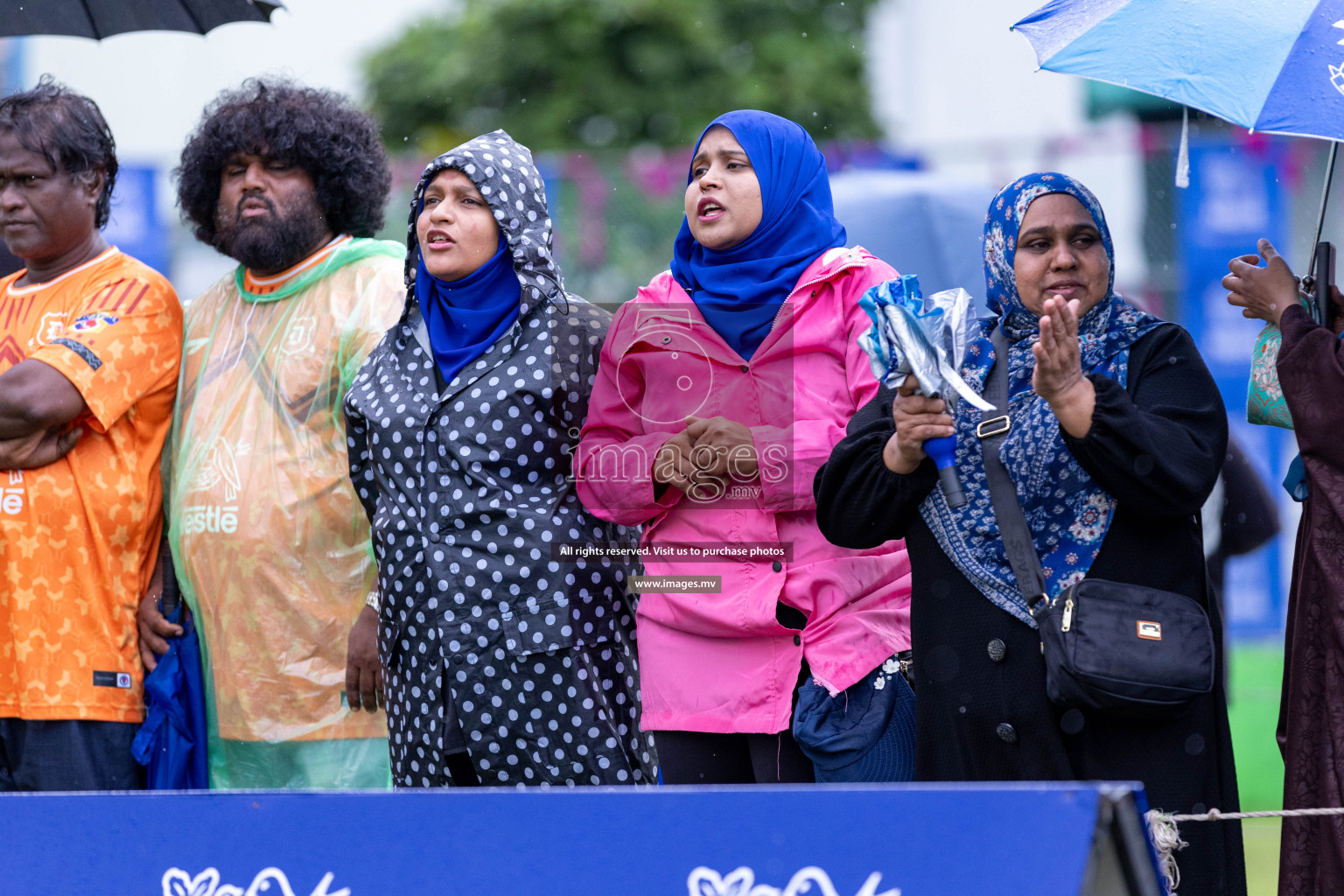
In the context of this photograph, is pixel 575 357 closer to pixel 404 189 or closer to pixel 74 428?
pixel 74 428

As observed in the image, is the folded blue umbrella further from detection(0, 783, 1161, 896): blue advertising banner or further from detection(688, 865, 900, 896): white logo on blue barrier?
detection(688, 865, 900, 896): white logo on blue barrier

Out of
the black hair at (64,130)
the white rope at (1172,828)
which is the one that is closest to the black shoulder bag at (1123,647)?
the white rope at (1172,828)

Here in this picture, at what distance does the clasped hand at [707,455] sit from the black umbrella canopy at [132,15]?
1991 mm

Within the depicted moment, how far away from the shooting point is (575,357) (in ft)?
10.7

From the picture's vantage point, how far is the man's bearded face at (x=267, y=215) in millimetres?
3709

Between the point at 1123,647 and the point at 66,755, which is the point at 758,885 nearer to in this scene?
the point at 1123,647

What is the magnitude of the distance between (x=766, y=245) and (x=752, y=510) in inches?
22.4

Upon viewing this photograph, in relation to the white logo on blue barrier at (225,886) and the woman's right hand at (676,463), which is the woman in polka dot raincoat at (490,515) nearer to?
the woman's right hand at (676,463)

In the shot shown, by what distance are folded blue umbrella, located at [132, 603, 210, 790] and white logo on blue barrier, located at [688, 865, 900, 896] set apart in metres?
2.00

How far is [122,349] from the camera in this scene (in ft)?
11.8

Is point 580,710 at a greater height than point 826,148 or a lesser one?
lesser

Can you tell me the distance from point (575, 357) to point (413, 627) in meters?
0.68

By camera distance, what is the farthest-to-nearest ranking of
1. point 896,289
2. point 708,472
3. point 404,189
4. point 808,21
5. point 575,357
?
point 808,21, point 404,189, point 575,357, point 708,472, point 896,289

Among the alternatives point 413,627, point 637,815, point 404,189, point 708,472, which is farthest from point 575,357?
point 404,189
